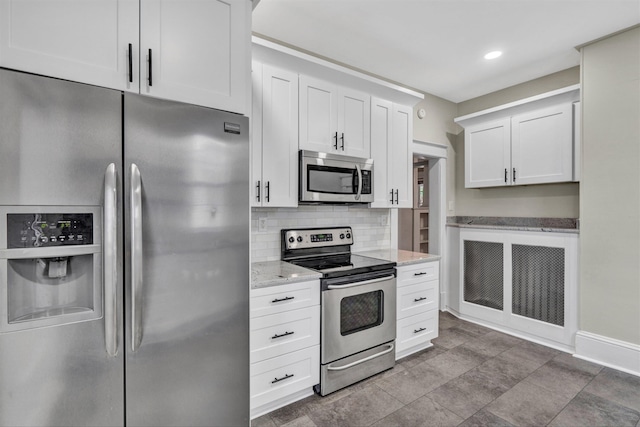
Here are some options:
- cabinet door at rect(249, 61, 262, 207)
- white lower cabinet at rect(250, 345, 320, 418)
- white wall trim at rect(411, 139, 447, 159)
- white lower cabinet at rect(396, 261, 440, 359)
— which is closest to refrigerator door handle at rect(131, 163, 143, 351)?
white lower cabinet at rect(250, 345, 320, 418)

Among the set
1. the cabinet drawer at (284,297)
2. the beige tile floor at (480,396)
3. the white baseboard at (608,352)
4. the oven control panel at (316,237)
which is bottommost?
the beige tile floor at (480,396)

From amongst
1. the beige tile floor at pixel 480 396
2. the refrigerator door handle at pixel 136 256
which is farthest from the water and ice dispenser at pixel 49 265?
the beige tile floor at pixel 480 396

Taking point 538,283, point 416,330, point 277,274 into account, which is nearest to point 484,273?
point 538,283

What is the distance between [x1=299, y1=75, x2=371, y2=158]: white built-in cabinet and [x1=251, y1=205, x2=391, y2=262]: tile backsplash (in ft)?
2.07

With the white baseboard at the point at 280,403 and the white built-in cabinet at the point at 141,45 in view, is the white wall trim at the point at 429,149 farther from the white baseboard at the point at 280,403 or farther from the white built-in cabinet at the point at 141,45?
the white baseboard at the point at 280,403

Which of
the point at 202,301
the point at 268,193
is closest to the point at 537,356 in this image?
the point at 268,193

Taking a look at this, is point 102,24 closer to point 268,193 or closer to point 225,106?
point 225,106

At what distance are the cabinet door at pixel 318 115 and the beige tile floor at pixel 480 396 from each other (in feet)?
6.41

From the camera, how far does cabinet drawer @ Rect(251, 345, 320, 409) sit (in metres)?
2.01

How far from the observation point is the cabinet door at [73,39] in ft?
3.65

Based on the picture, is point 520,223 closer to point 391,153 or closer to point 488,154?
point 488,154

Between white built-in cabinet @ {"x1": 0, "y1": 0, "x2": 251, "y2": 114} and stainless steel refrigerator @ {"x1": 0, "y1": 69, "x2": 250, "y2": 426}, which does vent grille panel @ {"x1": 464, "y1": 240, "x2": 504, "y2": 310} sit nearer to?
stainless steel refrigerator @ {"x1": 0, "y1": 69, "x2": 250, "y2": 426}

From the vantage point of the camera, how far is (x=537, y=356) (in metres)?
2.91

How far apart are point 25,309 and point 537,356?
12.3 feet
